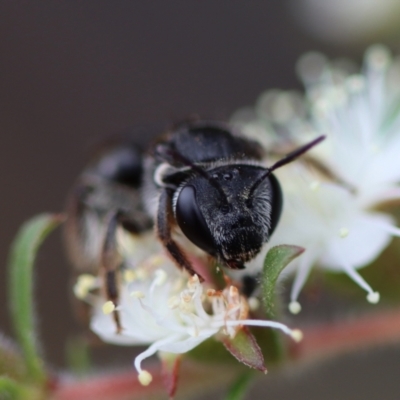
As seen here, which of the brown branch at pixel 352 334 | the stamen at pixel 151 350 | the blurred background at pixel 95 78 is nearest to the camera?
the stamen at pixel 151 350

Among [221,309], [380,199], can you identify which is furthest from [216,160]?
[380,199]

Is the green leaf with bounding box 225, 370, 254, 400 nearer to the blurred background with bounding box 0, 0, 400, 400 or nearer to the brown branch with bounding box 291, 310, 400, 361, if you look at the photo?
the brown branch with bounding box 291, 310, 400, 361

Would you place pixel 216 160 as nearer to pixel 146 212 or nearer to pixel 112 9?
pixel 146 212

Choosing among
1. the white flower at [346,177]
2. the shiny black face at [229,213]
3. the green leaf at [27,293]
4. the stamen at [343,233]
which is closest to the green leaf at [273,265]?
the shiny black face at [229,213]

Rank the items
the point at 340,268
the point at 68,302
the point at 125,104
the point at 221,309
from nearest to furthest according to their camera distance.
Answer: the point at 221,309
the point at 340,268
the point at 68,302
the point at 125,104

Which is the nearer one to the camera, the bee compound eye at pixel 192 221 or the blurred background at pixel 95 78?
the bee compound eye at pixel 192 221

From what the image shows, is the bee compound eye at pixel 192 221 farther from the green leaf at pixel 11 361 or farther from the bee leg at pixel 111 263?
the green leaf at pixel 11 361
